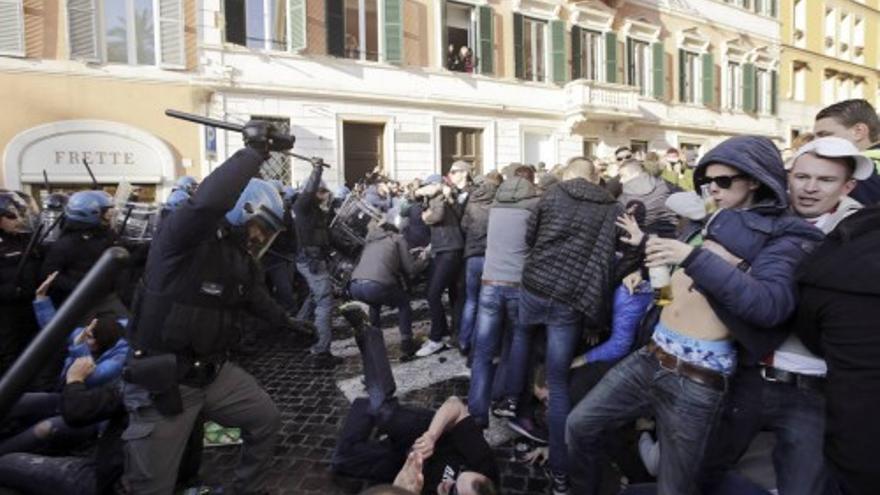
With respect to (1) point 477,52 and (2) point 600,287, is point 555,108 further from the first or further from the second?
(2) point 600,287

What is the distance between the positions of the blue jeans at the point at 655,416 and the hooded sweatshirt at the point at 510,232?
5.22ft

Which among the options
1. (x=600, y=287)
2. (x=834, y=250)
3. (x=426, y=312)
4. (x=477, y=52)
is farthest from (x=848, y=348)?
(x=477, y=52)

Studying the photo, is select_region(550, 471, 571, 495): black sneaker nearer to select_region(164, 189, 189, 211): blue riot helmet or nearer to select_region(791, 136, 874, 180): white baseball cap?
select_region(791, 136, 874, 180): white baseball cap

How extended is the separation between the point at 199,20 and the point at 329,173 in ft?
14.7

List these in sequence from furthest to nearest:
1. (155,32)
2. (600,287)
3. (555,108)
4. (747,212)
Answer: (555,108) → (155,32) → (600,287) → (747,212)

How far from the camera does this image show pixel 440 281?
18.6 feet

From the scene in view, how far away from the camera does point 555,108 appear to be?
1720 cm

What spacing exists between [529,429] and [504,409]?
28cm

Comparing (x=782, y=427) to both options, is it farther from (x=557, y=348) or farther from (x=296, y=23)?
(x=296, y=23)

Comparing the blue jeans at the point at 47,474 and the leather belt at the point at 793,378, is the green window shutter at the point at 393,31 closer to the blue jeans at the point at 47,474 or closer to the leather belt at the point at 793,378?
the blue jeans at the point at 47,474

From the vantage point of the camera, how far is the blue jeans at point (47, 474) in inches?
113

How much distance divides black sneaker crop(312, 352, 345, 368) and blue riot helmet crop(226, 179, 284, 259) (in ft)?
9.26

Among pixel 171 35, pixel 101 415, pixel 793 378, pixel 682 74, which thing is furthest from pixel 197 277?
pixel 682 74

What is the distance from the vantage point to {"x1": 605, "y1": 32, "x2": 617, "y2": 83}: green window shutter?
18.3 meters
